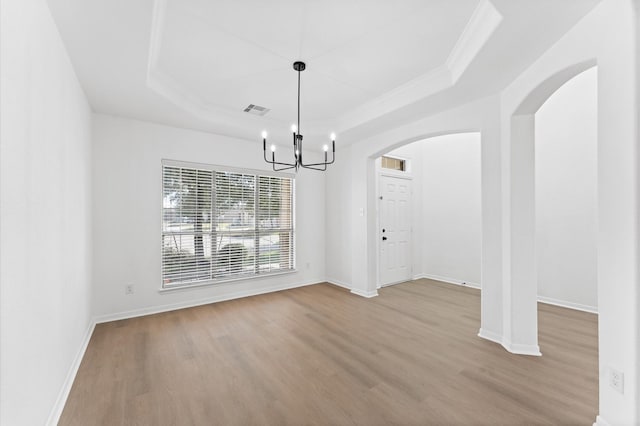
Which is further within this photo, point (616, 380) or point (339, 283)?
point (339, 283)

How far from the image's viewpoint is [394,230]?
5.75 m

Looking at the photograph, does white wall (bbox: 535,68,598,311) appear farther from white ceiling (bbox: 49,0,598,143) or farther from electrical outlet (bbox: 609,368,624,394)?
electrical outlet (bbox: 609,368,624,394)

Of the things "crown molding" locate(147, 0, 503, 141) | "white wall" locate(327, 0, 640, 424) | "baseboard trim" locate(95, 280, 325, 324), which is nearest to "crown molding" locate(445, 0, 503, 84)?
"crown molding" locate(147, 0, 503, 141)

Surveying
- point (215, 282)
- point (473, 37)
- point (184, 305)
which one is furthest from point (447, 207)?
point (184, 305)

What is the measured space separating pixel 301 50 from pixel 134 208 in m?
3.06

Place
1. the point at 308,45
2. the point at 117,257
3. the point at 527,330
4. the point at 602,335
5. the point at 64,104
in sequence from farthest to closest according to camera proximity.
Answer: the point at 117,257, the point at 527,330, the point at 308,45, the point at 64,104, the point at 602,335

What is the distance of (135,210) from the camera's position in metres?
3.87

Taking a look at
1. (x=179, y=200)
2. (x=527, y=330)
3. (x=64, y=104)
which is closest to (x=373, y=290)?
(x=527, y=330)

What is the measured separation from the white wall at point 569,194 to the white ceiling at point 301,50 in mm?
2236

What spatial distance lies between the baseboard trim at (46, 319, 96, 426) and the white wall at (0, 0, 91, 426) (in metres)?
0.02

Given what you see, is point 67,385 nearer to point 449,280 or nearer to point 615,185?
point 615,185

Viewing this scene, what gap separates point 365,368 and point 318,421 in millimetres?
766

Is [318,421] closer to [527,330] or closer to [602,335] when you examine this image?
[602,335]

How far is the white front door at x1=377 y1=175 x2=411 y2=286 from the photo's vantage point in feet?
18.1
